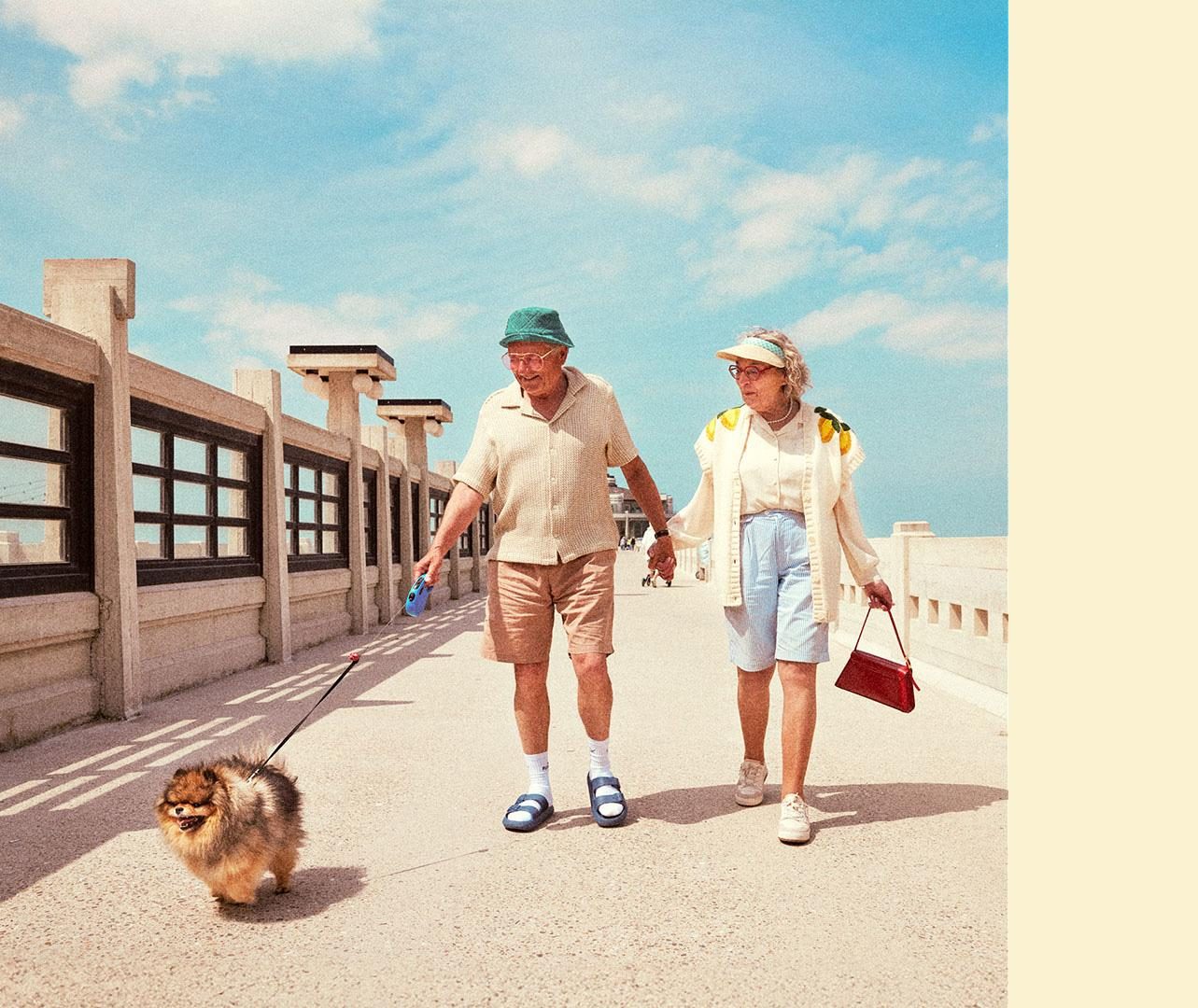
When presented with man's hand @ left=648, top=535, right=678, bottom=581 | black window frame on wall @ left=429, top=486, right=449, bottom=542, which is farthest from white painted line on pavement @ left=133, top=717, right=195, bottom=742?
black window frame on wall @ left=429, top=486, right=449, bottom=542

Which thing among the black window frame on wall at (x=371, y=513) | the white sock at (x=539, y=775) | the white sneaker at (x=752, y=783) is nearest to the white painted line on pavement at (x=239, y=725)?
the white sock at (x=539, y=775)

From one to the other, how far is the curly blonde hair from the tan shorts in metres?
1.03

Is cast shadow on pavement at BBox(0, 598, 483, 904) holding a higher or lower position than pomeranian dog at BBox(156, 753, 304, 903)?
lower

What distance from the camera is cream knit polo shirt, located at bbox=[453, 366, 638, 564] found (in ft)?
13.3

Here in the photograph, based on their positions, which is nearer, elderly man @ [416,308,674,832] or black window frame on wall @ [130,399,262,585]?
elderly man @ [416,308,674,832]

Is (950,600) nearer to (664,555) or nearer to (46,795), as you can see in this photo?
(664,555)

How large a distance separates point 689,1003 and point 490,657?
1941 mm

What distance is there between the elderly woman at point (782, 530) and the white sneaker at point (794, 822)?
5 centimetres

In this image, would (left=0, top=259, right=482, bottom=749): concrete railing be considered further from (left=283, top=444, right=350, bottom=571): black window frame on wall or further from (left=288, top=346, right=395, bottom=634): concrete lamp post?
(left=288, top=346, right=395, bottom=634): concrete lamp post

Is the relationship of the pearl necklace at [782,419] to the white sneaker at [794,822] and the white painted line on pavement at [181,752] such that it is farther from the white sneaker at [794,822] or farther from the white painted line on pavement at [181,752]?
the white painted line on pavement at [181,752]

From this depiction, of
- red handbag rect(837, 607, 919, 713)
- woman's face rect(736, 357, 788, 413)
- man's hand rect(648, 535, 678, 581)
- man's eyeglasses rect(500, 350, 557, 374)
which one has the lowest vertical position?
red handbag rect(837, 607, 919, 713)

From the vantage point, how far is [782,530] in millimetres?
4062

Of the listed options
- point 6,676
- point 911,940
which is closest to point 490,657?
point 911,940

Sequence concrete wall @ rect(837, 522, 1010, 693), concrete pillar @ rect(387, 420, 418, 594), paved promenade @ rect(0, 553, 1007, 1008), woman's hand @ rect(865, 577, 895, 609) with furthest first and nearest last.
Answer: concrete pillar @ rect(387, 420, 418, 594) → concrete wall @ rect(837, 522, 1010, 693) → woman's hand @ rect(865, 577, 895, 609) → paved promenade @ rect(0, 553, 1007, 1008)
